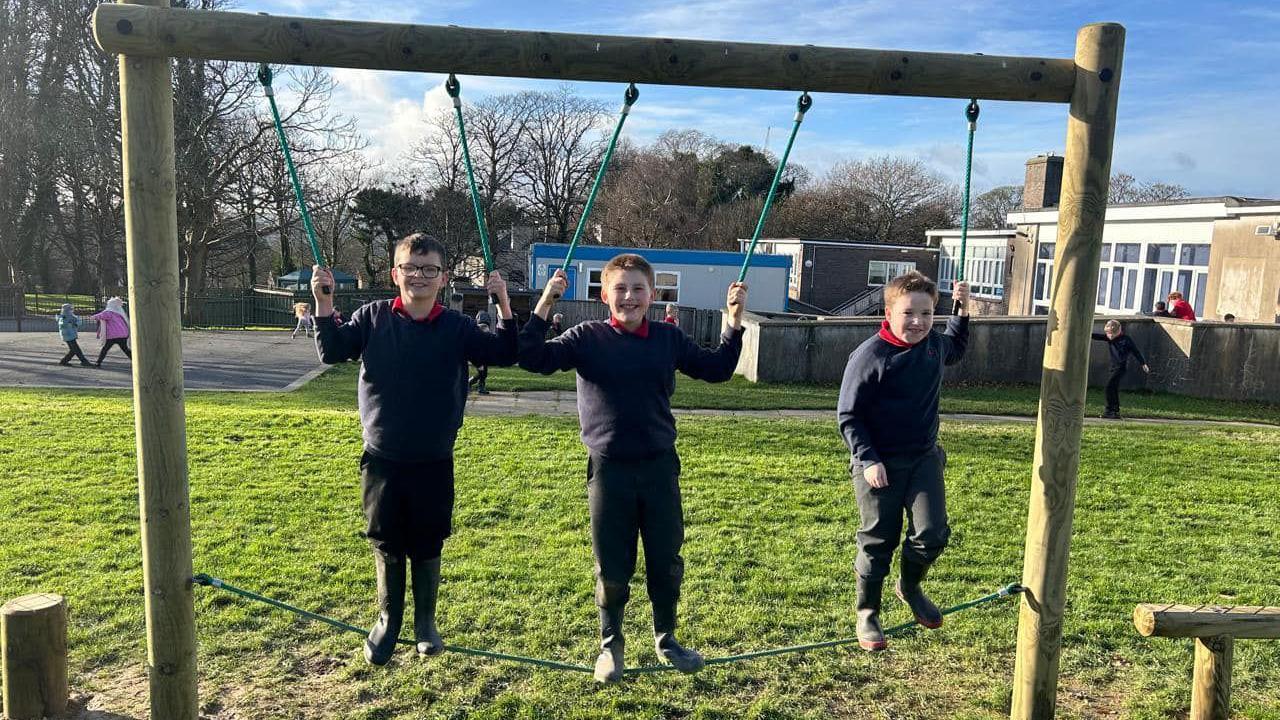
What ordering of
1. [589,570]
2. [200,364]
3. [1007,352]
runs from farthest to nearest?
[200,364] → [1007,352] → [589,570]

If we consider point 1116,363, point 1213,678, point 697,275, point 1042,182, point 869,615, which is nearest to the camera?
point 869,615

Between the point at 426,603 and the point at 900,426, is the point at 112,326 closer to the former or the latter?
the point at 426,603

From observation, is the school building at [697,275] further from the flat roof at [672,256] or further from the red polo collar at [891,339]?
the red polo collar at [891,339]

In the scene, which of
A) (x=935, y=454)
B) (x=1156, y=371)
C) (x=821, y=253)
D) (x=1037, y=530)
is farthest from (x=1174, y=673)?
(x=821, y=253)

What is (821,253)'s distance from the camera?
1661 inches

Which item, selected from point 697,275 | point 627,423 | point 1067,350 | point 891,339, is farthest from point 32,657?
point 697,275

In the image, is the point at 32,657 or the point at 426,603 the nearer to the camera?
the point at 426,603

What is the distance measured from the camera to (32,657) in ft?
16.7

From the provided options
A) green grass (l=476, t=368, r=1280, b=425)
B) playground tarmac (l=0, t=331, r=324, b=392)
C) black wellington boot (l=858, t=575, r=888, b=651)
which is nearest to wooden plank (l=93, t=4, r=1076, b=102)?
black wellington boot (l=858, t=575, r=888, b=651)

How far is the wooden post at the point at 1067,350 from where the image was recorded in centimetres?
429

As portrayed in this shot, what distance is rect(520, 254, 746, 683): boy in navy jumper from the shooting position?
4203 millimetres

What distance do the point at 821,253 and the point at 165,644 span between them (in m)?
39.7

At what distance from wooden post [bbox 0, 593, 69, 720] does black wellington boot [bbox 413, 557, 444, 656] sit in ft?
7.41

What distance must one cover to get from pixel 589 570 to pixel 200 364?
55.6ft
